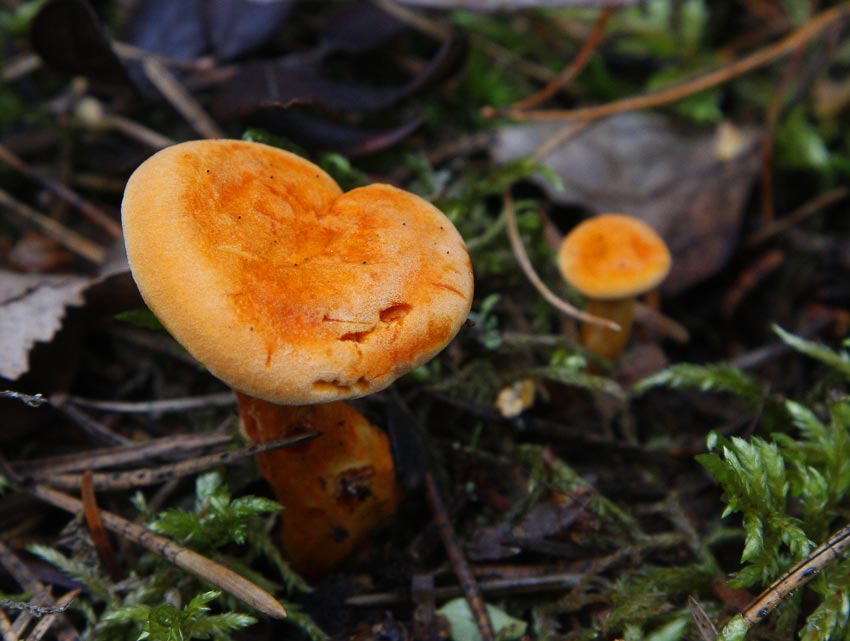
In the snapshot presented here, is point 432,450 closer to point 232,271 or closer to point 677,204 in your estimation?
point 232,271

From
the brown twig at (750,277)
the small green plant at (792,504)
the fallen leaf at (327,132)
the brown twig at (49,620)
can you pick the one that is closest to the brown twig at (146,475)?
the brown twig at (49,620)

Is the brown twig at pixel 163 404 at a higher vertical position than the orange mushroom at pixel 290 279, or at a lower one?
lower

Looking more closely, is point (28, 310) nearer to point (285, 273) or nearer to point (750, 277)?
point (285, 273)

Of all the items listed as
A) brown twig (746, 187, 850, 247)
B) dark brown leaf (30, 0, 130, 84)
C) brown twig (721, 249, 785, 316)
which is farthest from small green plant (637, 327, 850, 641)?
dark brown leaf (30, 0, 130, 84)

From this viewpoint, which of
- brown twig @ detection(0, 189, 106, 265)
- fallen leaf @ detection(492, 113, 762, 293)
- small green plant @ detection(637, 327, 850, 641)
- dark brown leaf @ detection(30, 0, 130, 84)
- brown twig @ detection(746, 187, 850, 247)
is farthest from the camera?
brown twig @ detection(746, 187, 850, 247)

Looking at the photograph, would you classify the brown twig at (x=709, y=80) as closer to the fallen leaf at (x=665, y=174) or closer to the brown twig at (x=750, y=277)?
the fallen leaf at (x=665, y=174)

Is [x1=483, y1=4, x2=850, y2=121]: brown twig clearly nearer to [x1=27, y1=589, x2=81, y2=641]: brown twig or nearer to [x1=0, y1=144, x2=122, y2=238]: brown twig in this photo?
[x1=0, y1=144, x2=122, y2=238]: brown twig

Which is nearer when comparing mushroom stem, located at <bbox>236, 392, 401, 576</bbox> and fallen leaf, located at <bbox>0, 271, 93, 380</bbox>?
mushroom stem, located at <bbox>236, 392, 401, 576</bbox>
